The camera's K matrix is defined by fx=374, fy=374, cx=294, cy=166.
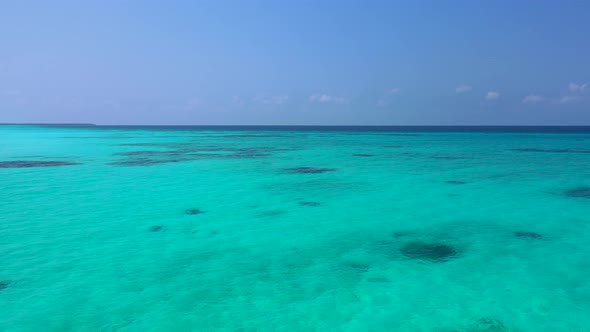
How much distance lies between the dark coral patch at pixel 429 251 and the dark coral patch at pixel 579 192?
551 inches

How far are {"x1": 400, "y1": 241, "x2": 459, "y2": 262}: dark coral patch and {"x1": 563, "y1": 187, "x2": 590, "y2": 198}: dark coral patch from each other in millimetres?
13998

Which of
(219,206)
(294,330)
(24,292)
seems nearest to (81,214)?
(219,206)

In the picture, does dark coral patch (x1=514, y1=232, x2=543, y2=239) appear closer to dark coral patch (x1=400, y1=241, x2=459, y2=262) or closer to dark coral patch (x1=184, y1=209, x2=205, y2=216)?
dark coral patch (x1=400, y1=241, x2=459, y2=262)

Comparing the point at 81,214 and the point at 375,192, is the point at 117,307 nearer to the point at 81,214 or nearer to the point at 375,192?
the point at 81,214

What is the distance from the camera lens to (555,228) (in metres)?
15.6

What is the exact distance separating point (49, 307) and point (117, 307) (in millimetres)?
1683

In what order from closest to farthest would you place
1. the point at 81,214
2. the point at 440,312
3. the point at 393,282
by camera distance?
1. the point at 440,312
2. the point at 393,282
3. the point at 81,214

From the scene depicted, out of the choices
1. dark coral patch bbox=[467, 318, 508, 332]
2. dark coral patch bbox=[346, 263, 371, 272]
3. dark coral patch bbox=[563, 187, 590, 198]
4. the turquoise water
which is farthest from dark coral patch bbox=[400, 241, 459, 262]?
dark coral patch bbox=[563, 187, 590, 198]

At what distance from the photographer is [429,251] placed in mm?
12836

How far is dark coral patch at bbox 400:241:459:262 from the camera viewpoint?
12.3 meters

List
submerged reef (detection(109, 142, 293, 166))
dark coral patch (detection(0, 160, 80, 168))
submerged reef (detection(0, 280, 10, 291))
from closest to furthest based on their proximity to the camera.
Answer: submerged reef (detection(0, 280, 10, 291)) → dark coral patch (detection(0, 160, 80, 168)) → submerged reef (detection(109, 142, 293, 166))

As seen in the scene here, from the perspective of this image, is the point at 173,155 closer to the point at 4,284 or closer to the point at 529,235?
the point at 4,284

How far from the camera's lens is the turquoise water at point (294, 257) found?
29.3ft

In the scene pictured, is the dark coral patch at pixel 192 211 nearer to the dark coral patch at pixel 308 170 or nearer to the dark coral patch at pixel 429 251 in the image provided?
the dark coral patch at pixel 429 251
